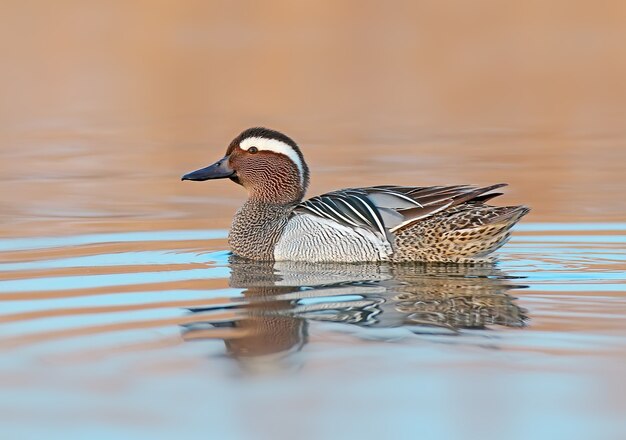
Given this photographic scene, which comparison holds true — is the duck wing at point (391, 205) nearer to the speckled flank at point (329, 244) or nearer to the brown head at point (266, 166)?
the speckled flank at point (329, 244)

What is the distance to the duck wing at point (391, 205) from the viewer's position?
8.81 m

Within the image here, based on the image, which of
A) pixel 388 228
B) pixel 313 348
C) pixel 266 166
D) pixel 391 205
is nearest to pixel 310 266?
pixel 388 228

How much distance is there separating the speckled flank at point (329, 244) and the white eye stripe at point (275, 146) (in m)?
0.75

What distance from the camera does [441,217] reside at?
885cm

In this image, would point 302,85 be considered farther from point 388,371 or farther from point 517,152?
point 388,371

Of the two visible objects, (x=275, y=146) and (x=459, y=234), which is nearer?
(x=459, y=234)

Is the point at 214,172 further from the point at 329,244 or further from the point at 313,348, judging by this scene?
the point at 313,348

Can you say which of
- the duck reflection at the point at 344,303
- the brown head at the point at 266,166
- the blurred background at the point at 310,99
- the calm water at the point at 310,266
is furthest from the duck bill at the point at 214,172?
the duck reflection at the point at 344,303

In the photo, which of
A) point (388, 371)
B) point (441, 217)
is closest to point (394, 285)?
point (441, 217)

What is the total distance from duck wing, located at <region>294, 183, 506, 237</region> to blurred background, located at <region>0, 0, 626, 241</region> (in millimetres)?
1781

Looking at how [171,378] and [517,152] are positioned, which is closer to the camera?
[171,378]

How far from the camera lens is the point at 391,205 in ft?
29.3

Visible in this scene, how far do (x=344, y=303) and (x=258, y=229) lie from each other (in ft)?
7.43

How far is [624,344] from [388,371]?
3.85 feet
